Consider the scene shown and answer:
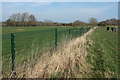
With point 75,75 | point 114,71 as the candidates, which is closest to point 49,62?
point 75,75

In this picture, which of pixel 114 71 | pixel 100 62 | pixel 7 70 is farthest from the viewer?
pixel 100 62

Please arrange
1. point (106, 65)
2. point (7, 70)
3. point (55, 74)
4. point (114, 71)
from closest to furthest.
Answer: point (7, 70)
point (55, 74)
point (114, 71)
point (106, 65)

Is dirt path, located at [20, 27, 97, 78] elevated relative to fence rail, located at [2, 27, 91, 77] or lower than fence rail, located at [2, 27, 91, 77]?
lower

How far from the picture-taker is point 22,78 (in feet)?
11.6

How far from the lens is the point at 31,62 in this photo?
418 centimetres

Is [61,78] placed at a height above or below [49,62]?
below

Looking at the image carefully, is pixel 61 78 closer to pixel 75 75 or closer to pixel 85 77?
pixel 75 75

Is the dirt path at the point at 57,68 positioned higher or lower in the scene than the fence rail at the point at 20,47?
lower

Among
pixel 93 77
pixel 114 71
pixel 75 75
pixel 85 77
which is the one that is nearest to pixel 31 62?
pixel 75 75

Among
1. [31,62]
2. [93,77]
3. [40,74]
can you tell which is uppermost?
[31,62]

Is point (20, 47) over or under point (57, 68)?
over

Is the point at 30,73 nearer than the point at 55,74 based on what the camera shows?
Yes

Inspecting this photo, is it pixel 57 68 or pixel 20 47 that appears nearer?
pixel 57 68

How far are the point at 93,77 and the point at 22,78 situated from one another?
7.47 feet
